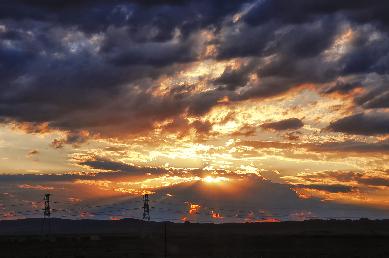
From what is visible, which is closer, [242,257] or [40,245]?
[242,257]

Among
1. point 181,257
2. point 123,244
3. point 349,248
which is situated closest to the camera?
point 181,257

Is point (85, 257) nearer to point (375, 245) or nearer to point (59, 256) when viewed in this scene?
point (59, 256)

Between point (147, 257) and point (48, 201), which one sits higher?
point (48, 201)

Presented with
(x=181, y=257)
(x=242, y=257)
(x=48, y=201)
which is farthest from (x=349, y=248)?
(x=48, y=201)

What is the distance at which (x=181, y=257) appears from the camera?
10050 centimetres

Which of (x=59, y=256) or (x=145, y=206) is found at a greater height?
(x=145, y=206)

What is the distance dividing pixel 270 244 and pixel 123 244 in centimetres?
3697

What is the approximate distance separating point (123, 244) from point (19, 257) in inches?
1618

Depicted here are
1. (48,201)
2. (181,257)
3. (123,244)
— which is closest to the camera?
(181,257)

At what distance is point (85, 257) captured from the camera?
10238 cm

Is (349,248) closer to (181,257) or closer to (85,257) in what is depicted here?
(181,257)

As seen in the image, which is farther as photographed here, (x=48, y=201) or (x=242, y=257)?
(x=48, y=201)

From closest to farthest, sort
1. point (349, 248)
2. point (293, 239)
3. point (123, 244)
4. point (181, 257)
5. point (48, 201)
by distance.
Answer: point (181, 257)
point (349, 248)
point (123, 244)
point (293, 239)
point (48, 201)

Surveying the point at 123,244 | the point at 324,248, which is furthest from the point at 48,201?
the point at 324,248
